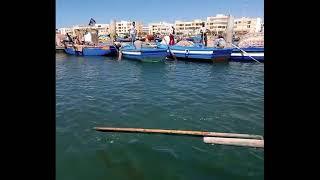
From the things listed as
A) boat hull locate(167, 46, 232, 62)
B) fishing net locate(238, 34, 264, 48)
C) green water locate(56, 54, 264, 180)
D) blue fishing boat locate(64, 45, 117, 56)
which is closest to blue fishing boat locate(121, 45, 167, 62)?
boat hull locate(167, 46, 232, 62)

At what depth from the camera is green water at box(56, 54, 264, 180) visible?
7.48 m

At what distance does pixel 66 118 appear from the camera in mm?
12172

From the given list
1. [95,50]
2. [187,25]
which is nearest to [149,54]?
[95,50]

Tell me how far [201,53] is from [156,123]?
74.6 ft

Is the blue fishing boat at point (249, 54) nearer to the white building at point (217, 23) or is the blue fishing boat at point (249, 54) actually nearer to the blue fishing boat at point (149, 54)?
the blue fishing boat at point (149, 54)

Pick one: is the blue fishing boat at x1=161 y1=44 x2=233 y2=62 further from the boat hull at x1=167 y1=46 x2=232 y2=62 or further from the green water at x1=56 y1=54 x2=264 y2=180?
the green water at x1=56 y1=54 x2=264 y2=180

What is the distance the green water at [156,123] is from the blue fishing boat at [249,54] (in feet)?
26.3

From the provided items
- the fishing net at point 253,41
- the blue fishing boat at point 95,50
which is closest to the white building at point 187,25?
the blue fishing boat at point 95,50

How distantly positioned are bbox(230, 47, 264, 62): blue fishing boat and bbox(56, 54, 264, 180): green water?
8009mm

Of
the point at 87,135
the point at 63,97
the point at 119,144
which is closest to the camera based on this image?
the point at 119,144
